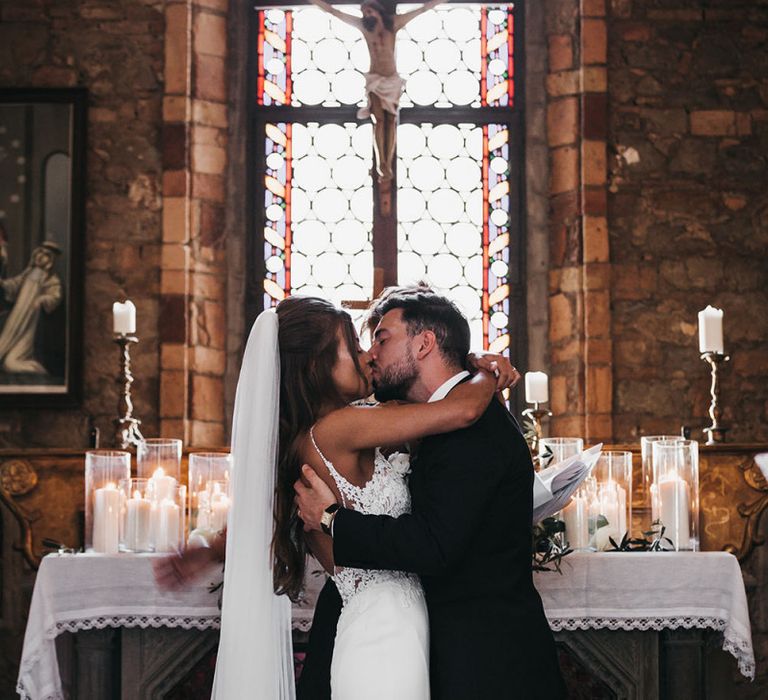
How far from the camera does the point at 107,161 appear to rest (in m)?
7.63

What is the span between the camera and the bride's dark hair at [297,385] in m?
3.05

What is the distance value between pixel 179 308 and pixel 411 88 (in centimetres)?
221

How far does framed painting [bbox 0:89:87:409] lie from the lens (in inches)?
291

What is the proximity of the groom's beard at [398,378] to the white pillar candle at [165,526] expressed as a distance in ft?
4.88

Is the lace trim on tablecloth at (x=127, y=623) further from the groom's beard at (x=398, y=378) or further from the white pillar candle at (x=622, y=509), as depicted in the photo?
the white pillar candle at (x=622, y=509)

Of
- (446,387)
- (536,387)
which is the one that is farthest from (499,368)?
(536,387)

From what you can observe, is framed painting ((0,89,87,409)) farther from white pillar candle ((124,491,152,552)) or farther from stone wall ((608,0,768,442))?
stone wall ((608,0,768,442))

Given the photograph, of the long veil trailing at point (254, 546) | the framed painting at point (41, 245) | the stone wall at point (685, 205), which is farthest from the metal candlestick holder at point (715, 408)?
the framed painting at point (41, 245)

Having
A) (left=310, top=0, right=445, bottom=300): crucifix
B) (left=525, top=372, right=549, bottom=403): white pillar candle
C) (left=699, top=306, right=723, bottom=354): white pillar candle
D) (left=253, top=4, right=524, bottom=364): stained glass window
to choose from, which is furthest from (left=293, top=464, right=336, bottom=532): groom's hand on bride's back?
(left=253, top=4, right=524, bottom=364): stained glass window

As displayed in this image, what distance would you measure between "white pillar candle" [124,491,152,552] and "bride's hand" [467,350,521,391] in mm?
1633

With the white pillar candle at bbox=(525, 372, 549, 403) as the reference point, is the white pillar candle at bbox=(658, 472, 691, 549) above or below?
below

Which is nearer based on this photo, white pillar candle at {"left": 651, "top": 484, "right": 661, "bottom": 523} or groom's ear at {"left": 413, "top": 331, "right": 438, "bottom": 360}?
groom's ear at {"left": 413, "top": 331, "right": 438, "bottom": 360}

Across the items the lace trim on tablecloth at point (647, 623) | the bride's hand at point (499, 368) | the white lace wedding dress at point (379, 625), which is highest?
the bride's hand at point (499, 368)

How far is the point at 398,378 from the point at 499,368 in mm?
263
